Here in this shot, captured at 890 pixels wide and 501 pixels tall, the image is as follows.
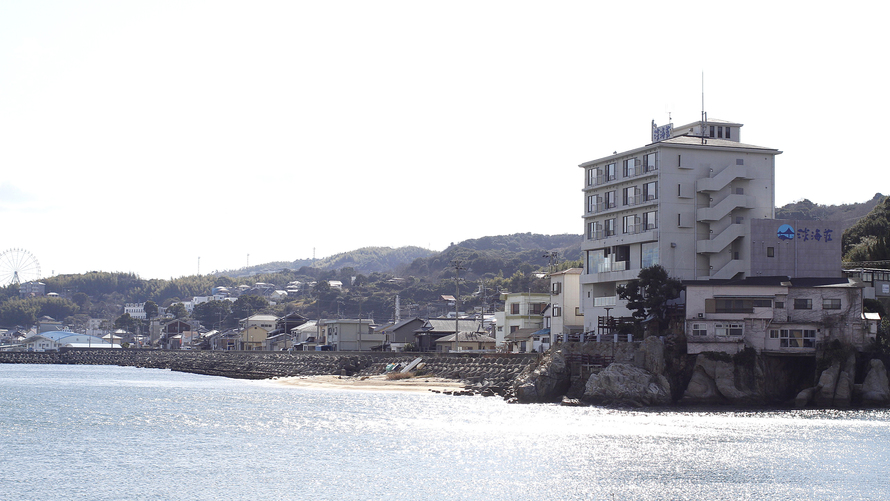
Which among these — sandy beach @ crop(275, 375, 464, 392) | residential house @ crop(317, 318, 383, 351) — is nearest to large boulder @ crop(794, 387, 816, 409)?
sandy beach @ crop(275, 375, 464, 392)

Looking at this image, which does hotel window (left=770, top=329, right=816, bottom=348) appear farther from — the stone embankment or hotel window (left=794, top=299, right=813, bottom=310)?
the stone embankment

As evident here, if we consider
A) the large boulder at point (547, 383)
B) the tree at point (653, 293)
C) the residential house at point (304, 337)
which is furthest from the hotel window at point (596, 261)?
the residential house at point (304, 337)

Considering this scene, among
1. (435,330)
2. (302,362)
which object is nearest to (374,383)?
(435,330)

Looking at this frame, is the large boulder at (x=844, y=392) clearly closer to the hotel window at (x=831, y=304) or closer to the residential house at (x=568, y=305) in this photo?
the hotel window at (x=831, y=304)

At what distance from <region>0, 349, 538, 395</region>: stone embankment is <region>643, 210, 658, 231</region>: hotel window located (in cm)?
1421

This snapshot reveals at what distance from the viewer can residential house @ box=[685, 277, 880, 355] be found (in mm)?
55181

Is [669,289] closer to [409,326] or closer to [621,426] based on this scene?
[621,426]

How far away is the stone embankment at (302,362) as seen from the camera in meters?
70.9

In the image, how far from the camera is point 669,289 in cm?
5872

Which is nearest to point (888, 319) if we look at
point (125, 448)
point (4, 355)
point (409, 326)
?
point (125, 448)

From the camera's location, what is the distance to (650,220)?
217 feet

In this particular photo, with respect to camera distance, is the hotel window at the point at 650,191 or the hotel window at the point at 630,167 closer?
the hotel window at the point at 650,191

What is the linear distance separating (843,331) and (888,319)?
490 centimetres

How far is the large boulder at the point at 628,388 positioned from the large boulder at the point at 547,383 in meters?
3.60
